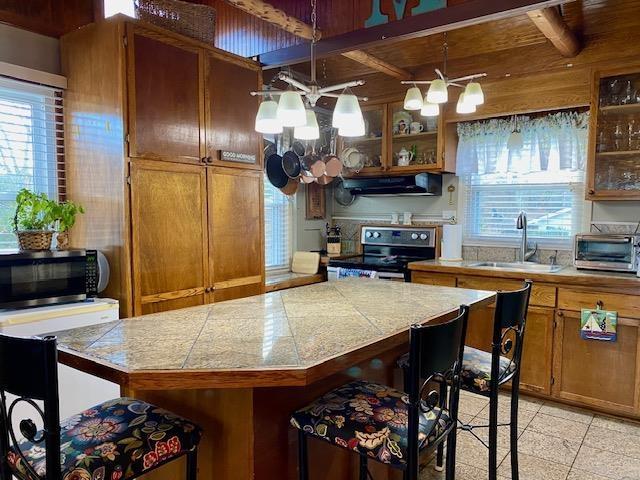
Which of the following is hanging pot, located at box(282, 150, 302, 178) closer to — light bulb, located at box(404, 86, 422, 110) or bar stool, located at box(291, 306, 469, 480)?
light bulb, located at box(404, 86, 422, 110)

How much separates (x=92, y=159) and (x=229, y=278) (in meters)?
1.12

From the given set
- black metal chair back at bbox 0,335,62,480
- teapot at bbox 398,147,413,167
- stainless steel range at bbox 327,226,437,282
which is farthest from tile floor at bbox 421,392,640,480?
teapot at bbox 398,147,413,167

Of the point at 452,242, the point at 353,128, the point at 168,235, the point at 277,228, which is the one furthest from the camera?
the point at 277,228

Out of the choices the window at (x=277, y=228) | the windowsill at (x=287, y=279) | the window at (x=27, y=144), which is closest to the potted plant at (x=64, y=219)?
the window at (x=27, y=144)

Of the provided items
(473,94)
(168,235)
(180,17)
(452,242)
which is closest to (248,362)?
(168,235)

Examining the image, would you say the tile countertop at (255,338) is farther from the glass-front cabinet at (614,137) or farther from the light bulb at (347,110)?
the glass-front cabinet at (614,137)

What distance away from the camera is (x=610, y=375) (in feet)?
9.57

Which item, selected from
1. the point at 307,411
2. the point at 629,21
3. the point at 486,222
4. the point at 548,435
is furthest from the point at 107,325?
the point at 629,21

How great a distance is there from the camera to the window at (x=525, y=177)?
138 inches

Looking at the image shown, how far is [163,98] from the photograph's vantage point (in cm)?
264

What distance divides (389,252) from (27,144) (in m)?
3.06

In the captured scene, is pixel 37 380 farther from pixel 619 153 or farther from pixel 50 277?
pixel 619 153

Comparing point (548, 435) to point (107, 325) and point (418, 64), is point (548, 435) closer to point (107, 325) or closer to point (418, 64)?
point (107, 325)

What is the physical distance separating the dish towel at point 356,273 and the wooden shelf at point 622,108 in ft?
6.68
